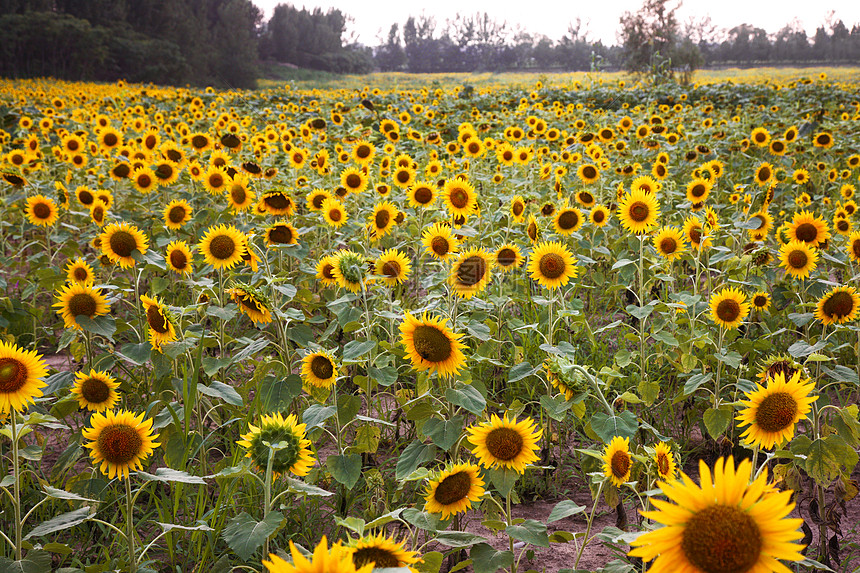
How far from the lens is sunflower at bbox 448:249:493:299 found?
8.04ft

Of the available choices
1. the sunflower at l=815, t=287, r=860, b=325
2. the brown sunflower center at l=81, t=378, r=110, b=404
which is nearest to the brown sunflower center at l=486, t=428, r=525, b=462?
the brown sunflower center at l=81, t=378, r=110, b=404

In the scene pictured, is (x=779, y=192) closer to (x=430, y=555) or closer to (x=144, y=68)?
(x=430, y=555)

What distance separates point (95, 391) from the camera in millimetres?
2137

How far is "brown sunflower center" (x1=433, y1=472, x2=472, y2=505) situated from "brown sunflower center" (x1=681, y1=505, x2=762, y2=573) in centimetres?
85

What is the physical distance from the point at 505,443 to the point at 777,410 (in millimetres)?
748

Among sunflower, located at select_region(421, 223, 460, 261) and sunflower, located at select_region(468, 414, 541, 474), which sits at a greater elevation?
sunflower, located at select_region(421, 223, 460, 261)

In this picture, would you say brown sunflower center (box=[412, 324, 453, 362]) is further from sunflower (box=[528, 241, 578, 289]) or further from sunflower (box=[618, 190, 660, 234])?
sunflower (box=[618, 190, 660, 234])

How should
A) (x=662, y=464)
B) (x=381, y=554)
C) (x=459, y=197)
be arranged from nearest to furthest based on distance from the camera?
(x=381, y=554) → (x=662, y=464) → (x=459, y=197)

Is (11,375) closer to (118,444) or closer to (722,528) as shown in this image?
(118,444)

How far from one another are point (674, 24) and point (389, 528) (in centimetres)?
3111

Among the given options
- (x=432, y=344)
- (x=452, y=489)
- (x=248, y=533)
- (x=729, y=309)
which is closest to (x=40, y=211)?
(x=432, y=344)

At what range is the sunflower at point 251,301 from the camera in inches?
81.6

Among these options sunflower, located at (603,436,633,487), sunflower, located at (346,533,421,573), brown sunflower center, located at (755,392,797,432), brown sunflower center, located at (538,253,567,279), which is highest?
brown sunflower center, located at (538,253,567,279)

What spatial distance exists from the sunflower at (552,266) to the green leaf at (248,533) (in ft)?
5.84
